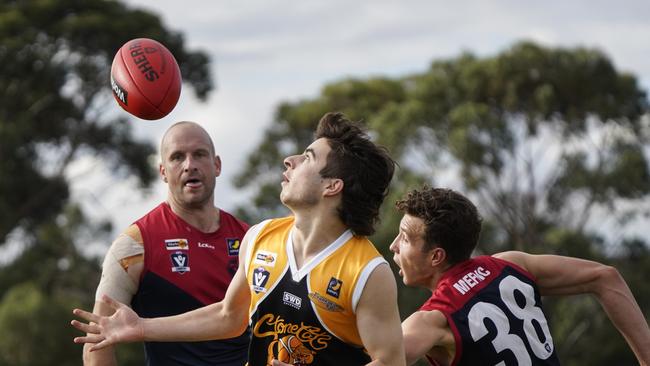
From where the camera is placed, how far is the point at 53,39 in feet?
115

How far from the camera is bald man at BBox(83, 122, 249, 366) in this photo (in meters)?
7.78

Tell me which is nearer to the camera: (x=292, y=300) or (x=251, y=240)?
(x=292, y=300)

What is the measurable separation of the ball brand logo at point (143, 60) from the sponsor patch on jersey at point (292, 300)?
2.65m

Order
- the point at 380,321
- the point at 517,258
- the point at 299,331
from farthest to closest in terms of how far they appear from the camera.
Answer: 1. the point at 517,258
2. the point at 299,331
3. the point at 380,321

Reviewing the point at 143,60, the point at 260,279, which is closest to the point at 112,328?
the point at 260,279

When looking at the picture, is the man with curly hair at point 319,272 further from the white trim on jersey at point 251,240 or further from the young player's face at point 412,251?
the young player's face at point 412,251

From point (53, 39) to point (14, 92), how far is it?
2.14 m

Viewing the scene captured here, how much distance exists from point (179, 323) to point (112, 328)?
366mm

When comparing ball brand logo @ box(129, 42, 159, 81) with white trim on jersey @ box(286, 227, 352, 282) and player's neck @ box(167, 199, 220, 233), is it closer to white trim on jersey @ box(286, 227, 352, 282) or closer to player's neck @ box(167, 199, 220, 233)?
player's neck @ box(167, 199, 220, 233)

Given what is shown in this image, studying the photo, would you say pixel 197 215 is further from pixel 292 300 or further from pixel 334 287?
pixel 334 287

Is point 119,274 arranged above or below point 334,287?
below

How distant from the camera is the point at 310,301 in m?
6.11

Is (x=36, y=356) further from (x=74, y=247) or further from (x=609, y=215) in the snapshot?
(x=609, y=215)

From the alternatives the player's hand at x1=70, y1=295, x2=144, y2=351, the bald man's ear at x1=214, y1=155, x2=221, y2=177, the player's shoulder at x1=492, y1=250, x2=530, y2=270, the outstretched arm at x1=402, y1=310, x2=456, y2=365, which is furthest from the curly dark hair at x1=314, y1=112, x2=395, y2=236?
the bald man's ear at x1=214, y1=155, x2=221, y2=177
